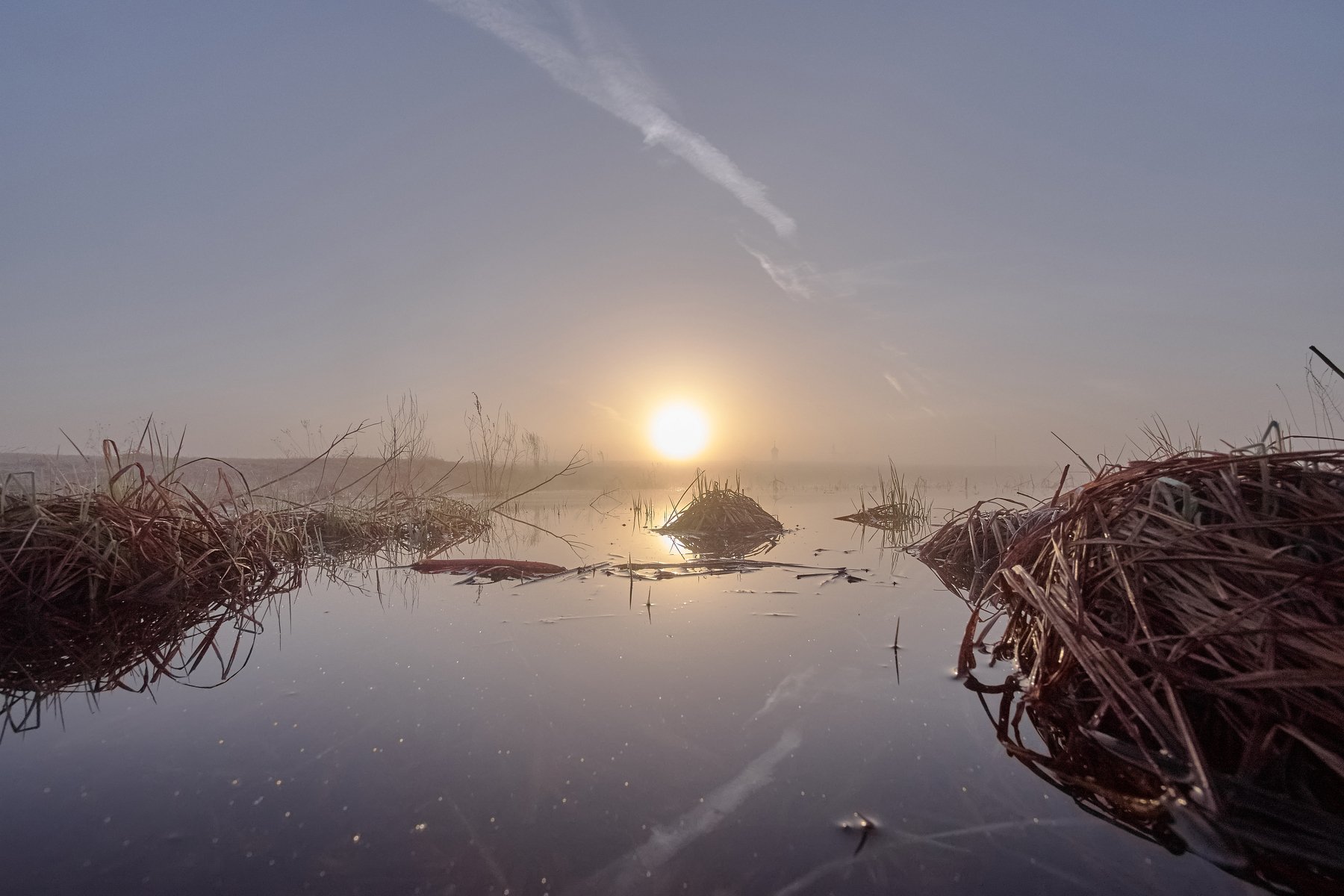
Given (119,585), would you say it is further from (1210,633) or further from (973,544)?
(973,544)

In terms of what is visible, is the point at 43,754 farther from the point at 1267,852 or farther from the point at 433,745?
the point at 1267,852

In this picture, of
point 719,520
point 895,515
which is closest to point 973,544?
point 719,520

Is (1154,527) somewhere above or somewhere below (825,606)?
above

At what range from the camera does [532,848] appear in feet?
3.04

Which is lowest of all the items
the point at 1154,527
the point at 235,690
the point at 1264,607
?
the point at 235,690

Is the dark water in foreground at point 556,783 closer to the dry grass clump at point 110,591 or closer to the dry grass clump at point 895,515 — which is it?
the dry grass clump at point 110,591

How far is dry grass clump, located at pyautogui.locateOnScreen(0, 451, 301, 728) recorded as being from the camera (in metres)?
1.77

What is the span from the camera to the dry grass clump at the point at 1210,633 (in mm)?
921

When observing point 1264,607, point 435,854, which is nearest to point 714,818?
point 435,854

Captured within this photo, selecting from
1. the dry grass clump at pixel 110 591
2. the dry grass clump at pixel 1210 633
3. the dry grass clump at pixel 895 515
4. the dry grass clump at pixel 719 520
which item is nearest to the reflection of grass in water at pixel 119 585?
the dry grass clump at pixel 110 591

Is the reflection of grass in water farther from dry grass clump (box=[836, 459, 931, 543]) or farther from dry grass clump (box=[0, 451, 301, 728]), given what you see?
dry grass clump (box=[836, 459, 931, 543])

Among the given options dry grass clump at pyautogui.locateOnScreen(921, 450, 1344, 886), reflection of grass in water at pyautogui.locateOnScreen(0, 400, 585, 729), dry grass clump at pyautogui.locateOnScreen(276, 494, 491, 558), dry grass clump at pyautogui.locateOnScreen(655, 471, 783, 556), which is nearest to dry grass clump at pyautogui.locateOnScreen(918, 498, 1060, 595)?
dry grass clump at pyautogui.locateOnScreen(655, 471, 783, 556)

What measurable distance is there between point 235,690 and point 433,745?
0.77 m

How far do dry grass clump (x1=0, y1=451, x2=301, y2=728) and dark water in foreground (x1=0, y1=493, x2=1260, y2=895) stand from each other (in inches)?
11.5
